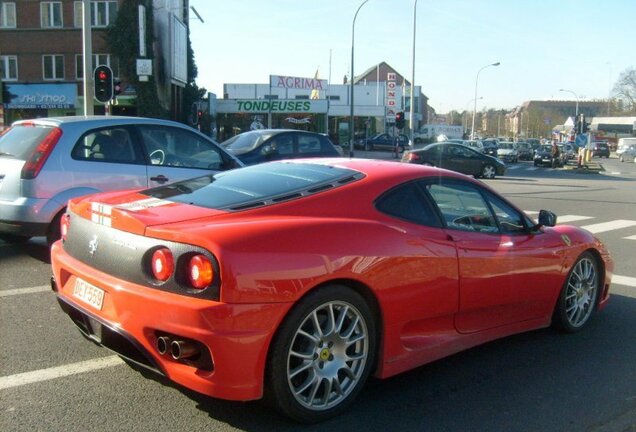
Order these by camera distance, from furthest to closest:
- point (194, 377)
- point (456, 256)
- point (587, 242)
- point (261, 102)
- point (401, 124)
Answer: point (261, 102), point (401, 124), point (587, 242), point (456, 256), point (194, 377)

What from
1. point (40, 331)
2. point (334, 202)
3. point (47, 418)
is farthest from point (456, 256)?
point (40, 331)

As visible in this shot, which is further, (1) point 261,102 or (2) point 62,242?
(1) point 261,102

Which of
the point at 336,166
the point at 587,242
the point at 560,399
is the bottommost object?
the point at 560,399

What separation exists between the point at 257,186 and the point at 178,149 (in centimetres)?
393

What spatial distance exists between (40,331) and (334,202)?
260 centimetres

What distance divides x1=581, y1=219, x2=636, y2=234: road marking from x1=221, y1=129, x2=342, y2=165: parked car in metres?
5.15

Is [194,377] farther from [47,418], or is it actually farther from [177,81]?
[177,81]

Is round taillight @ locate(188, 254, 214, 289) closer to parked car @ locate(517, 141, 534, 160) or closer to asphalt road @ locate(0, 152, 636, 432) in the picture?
asphalt road @ locate(0, 152, 636, 432)

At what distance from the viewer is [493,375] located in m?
4.14

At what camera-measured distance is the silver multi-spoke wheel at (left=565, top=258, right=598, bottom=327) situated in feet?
16.5

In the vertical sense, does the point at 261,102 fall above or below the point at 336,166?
above

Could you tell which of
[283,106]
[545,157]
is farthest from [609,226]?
[283,106]

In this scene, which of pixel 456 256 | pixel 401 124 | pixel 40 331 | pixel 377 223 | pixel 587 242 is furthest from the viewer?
pixel 401 124

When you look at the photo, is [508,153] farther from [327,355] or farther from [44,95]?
[327,355]
